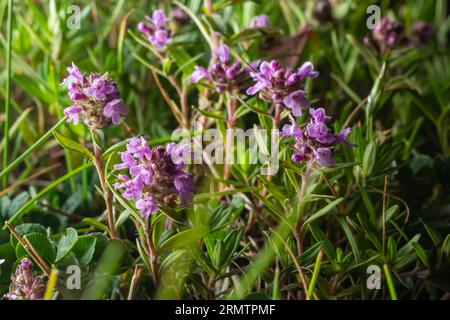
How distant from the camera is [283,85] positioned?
869mm

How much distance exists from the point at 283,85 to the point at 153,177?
0.24 metres

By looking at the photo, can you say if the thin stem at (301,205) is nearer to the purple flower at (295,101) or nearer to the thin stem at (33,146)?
the purple flower at (295,101)

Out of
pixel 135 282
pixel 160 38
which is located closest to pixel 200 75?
pixel 160 38

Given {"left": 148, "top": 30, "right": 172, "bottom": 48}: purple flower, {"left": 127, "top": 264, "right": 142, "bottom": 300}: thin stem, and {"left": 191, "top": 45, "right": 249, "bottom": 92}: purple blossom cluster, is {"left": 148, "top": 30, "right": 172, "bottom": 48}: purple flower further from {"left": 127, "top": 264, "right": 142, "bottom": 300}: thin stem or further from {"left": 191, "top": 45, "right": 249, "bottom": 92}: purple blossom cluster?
{"left": 127, "top": 264, "right": 142, "bottom": 300}: thin stem

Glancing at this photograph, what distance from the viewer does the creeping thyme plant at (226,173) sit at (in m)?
0.82

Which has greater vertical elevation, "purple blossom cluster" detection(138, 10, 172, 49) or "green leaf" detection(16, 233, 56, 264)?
"purple blossom cluster" detection(138, 10, 172, 49)

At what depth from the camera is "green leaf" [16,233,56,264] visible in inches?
32.6

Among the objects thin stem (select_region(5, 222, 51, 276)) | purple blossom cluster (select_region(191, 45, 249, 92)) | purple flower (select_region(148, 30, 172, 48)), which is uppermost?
purple flower (select_region(148, 30, 172, 48))

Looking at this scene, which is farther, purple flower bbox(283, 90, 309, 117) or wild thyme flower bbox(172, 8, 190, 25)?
wild thyme flower bbox(172, 8, 190, 25)

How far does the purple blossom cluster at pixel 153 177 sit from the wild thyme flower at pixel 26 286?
0.16 metres

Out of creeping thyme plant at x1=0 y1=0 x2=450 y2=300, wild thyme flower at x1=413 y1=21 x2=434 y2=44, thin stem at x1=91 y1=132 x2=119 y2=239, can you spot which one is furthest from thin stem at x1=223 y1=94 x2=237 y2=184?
wild thyme flower at x1=413 y1=21 x2=434 y2=44

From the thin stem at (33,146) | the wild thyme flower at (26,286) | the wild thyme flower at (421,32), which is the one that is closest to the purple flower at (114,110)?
the thin stem at (33,146)

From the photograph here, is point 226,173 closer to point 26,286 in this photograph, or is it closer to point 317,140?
point 317,140

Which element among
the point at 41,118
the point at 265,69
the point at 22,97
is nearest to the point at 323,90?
the point at 265,69
